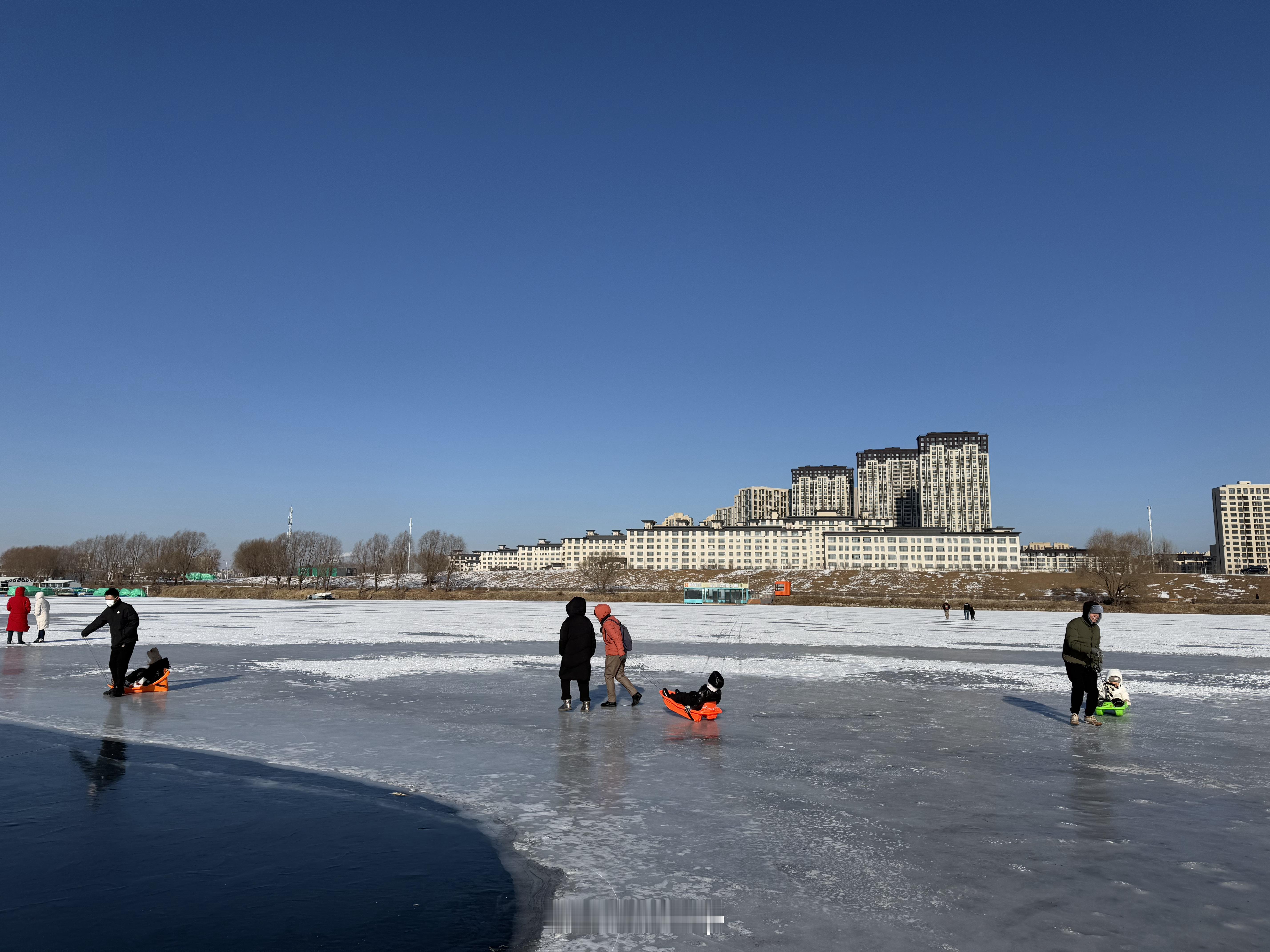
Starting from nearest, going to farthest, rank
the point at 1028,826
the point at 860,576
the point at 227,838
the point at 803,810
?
the point at 227,838 → the point at 1028,826 → the point at 803,810 → the point at 860,576

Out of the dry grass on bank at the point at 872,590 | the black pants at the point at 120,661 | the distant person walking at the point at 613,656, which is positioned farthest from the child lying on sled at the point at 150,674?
the dry grass on bank at the point at 872,590

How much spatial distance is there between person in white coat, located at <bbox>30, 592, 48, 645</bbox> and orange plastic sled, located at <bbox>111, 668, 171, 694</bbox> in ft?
42.5

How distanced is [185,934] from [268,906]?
A: 509mm

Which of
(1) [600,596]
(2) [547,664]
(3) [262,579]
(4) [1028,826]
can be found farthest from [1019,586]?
(3) [262,579]

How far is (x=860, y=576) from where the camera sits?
15012 centimetres

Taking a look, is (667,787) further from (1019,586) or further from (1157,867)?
(1019,586)

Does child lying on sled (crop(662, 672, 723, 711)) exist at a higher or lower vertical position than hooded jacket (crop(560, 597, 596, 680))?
lower

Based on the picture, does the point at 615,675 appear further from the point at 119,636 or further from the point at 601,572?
the point at 601,572

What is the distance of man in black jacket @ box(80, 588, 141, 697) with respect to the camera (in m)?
13.2

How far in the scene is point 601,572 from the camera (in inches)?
4500

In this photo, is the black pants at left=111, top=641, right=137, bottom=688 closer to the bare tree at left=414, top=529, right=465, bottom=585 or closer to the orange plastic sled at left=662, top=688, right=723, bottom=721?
the orange plastic sled at left=662, top=688, right=723, bottom=721

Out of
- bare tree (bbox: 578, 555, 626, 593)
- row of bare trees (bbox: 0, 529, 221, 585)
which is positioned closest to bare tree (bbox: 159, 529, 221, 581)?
row of bare trees (bbox: 0, 529, 221, 585)

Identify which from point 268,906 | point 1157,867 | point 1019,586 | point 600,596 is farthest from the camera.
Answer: point 1019,586

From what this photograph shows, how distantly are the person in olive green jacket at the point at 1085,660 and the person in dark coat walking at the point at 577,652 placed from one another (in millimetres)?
6953
